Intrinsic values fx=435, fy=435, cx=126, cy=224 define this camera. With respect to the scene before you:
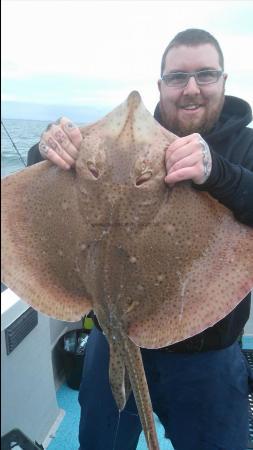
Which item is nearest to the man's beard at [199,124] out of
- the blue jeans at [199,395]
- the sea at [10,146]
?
the sea at [10,146]

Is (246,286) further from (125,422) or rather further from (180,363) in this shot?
(125,422)

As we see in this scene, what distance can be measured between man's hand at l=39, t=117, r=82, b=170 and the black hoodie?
595mm

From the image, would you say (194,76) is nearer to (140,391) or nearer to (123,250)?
(123,250)

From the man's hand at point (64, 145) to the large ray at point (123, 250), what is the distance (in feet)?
0.12

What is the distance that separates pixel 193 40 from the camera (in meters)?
2.72

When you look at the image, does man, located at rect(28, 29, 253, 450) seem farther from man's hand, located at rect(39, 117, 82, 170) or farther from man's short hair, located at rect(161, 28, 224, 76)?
man's hand, located at rect(39, 117, 82, 170)

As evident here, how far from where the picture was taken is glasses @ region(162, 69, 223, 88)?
2.68 metres

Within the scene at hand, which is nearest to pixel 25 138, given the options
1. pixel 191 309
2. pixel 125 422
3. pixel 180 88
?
pixel 180 88

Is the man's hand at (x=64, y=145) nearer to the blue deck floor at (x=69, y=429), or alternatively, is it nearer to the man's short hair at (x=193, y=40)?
the man's short hair at (x=193, y=40)

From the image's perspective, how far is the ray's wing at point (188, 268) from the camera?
6.63ft

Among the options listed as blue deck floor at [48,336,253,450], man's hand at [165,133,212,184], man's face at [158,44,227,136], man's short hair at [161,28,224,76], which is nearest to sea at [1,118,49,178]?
man's hand at [165,133,212,184]

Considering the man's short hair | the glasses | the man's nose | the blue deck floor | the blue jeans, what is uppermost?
the man's short hair

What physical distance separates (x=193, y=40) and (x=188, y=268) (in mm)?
1518

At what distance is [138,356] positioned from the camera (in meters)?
2.09
